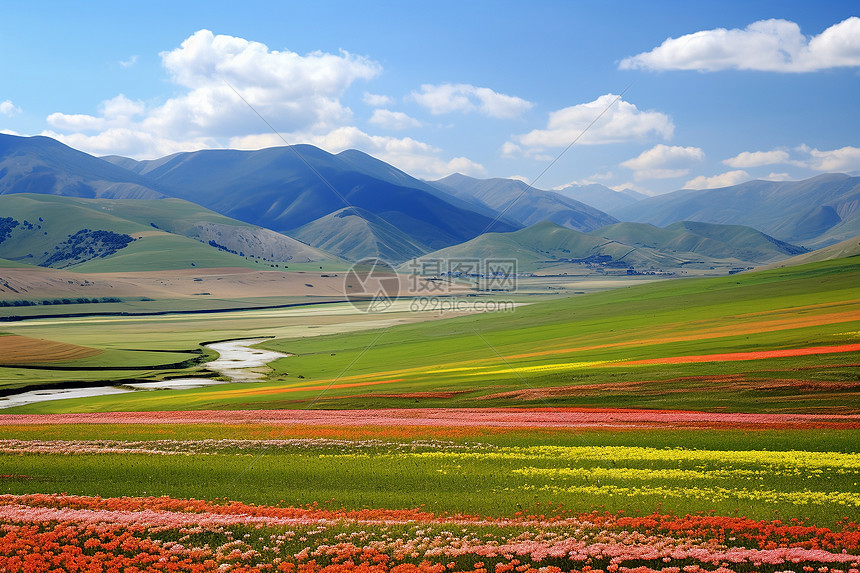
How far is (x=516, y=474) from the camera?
2478 cm

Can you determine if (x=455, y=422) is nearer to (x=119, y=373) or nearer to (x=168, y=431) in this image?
(x=168, y=431)

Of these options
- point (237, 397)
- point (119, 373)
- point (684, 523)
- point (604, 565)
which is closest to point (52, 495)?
point (604, 565)

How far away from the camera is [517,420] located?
125ft

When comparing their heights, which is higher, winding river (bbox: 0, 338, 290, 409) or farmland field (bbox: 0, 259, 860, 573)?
farmland field (bbox: 0, 259, 860, 573)

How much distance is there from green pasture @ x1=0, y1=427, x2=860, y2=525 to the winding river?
135 ft

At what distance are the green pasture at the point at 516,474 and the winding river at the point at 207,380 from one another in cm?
4110

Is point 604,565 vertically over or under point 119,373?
over

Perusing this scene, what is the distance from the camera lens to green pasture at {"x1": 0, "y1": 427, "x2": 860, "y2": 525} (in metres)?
20.2

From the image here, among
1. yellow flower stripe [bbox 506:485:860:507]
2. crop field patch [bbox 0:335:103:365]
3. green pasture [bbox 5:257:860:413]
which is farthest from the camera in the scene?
crop field patch [bbox 0:335:103:365]

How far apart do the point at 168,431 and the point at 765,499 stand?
104 feet

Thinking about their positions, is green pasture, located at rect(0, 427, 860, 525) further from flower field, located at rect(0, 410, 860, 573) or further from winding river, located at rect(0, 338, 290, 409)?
winding river, located at rect(0, 338, 290, 409)

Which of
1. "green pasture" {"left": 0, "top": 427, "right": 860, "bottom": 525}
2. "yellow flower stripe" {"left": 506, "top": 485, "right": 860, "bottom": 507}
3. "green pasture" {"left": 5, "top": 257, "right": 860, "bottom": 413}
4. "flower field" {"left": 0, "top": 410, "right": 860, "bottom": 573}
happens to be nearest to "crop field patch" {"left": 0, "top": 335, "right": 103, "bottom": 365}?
"green pasture" {"left": 5, "top": 257, "right": 860, "bottom": 413}

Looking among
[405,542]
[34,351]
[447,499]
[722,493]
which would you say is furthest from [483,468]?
[34,351]

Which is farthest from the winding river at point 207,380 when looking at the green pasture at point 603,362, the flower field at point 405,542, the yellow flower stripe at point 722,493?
the yellow flower stripe at point 722,493
